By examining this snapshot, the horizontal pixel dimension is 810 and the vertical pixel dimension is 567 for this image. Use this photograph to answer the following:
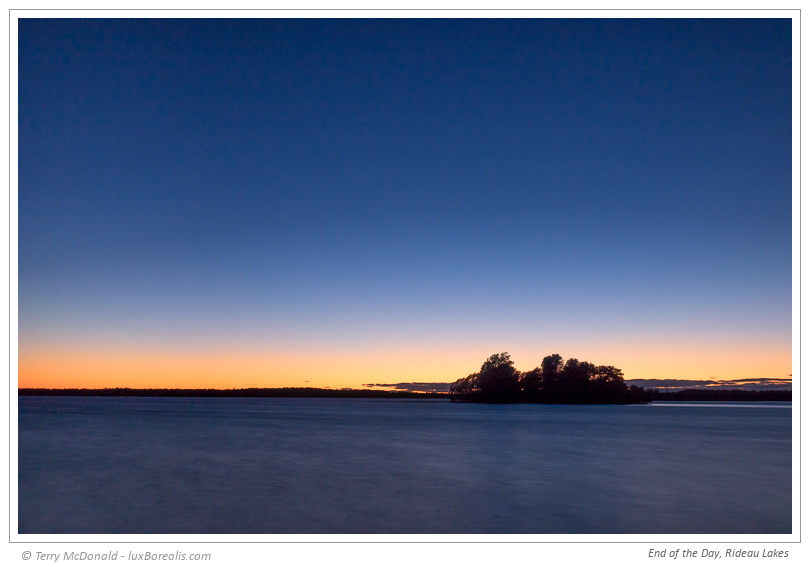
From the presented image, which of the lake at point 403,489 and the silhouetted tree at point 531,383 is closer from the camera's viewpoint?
the lake at point 403,489

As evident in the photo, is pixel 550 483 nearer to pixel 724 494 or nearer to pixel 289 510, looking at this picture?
pixel 724 494

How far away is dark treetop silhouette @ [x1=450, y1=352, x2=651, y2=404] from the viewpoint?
318ft

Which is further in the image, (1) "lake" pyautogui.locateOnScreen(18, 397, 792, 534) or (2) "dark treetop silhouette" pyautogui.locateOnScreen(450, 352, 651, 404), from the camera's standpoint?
(2) "dark treetop silhouette" pyautogui.locateOnScreen(450, 352, 651, 404)

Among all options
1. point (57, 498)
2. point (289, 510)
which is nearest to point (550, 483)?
point (289, 510)

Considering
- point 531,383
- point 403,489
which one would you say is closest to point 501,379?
point 531,383

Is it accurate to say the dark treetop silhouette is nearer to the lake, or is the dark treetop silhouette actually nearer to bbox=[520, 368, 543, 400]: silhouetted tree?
bbox=[520, 368, 543, 400]: silhouetted tree

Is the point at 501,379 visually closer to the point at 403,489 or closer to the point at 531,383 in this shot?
the point at 531,383

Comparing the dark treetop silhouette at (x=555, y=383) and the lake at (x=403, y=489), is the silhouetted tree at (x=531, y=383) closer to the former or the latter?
the dark treetop silhouette at (x=555, y=383)

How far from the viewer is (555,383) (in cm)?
9794

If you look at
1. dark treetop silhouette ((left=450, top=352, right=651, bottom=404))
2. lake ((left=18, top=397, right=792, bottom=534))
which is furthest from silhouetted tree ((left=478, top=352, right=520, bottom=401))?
lake ((left=18, top=397, right=792, bottom=534))

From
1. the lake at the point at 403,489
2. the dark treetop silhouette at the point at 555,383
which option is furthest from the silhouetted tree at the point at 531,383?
the lake at the point at 403,489

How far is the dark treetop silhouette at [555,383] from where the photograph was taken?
318 ft
